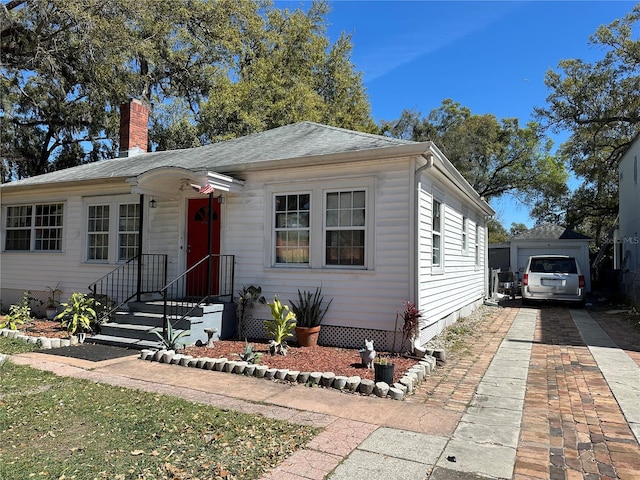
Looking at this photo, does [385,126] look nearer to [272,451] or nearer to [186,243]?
[186,243]

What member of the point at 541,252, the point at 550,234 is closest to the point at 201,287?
the point at 541,252

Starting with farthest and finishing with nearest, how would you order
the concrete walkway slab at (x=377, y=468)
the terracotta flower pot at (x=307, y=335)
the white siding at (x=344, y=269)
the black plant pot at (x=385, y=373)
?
the terracotta flower pot at (x=307, y=335)
the white siding at (x=344, y=269)
the black plant pot at (x=385, y=373)
the concrete walkway slab at (x=377, y=468)

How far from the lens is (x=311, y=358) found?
6.65 metres

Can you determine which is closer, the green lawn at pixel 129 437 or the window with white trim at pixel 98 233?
the green lawn at pixel 129 437

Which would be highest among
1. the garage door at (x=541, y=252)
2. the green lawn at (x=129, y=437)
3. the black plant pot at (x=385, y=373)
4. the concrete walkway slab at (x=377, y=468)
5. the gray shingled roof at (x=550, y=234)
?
the gray shingled roof at (x=550, y=234)

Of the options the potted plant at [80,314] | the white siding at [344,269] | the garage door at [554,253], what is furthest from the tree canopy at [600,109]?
the potted plant at [80,314]

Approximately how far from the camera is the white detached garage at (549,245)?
19844 millimetres

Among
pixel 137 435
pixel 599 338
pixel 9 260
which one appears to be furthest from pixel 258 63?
pixel 137 435

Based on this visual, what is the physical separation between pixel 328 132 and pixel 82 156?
68.1 ft

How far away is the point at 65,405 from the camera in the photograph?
458 centimetres

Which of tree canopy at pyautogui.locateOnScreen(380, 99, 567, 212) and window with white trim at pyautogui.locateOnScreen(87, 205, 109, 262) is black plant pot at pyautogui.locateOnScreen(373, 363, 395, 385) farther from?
tree canopy at pyautogui.locateOnScreen(380, 99, 567, 212)

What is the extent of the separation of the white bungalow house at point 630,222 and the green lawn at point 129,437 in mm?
13170

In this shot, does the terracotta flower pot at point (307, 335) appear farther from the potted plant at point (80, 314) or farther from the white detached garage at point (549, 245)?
the white detached garage at point (549, 245)

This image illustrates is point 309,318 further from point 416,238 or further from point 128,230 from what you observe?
point 128,230
